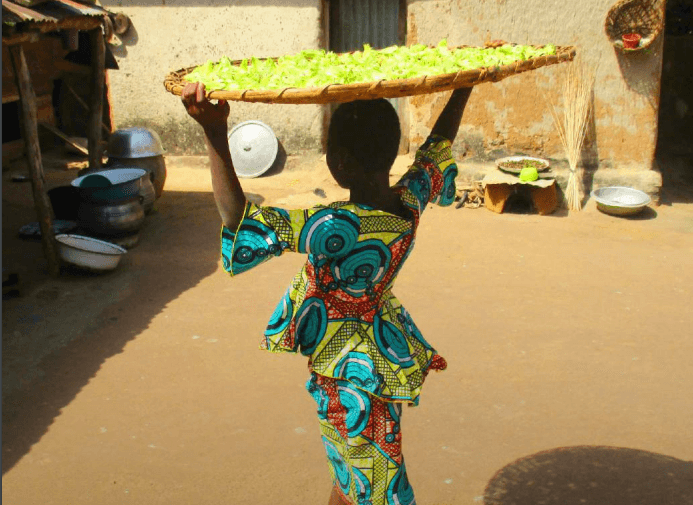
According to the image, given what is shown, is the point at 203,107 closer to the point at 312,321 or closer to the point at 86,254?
the point at 312,321

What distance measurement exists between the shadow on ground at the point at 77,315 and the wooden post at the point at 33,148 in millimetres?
254

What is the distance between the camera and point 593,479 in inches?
136

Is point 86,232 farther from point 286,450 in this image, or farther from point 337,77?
point 337,77

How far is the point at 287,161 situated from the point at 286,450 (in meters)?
6.42

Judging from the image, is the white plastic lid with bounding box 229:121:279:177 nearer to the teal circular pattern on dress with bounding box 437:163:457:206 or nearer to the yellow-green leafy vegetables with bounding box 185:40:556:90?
the yellow-green leafy vegetables with bounding box 185:40:556:90

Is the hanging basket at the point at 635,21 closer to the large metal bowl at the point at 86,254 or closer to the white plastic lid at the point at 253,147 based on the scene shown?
the white plastic lid at the point at 253,147

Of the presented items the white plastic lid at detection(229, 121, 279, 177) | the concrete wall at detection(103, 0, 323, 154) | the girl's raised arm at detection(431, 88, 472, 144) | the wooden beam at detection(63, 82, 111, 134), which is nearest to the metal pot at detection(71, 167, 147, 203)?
the white plastic lid at detection(229, 121, 279, 177)

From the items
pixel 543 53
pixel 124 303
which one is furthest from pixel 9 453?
pixel 543 53

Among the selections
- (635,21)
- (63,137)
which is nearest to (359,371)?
(635,21)

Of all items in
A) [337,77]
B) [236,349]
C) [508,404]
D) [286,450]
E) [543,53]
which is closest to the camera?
[337,77]

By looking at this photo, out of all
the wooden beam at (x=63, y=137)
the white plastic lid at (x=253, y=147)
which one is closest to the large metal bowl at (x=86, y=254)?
the white plastic lid at (x=253, y=147)

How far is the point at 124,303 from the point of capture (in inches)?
230

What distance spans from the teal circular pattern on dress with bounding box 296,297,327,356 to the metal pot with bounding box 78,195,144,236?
498cm

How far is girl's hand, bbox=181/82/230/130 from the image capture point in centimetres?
194
